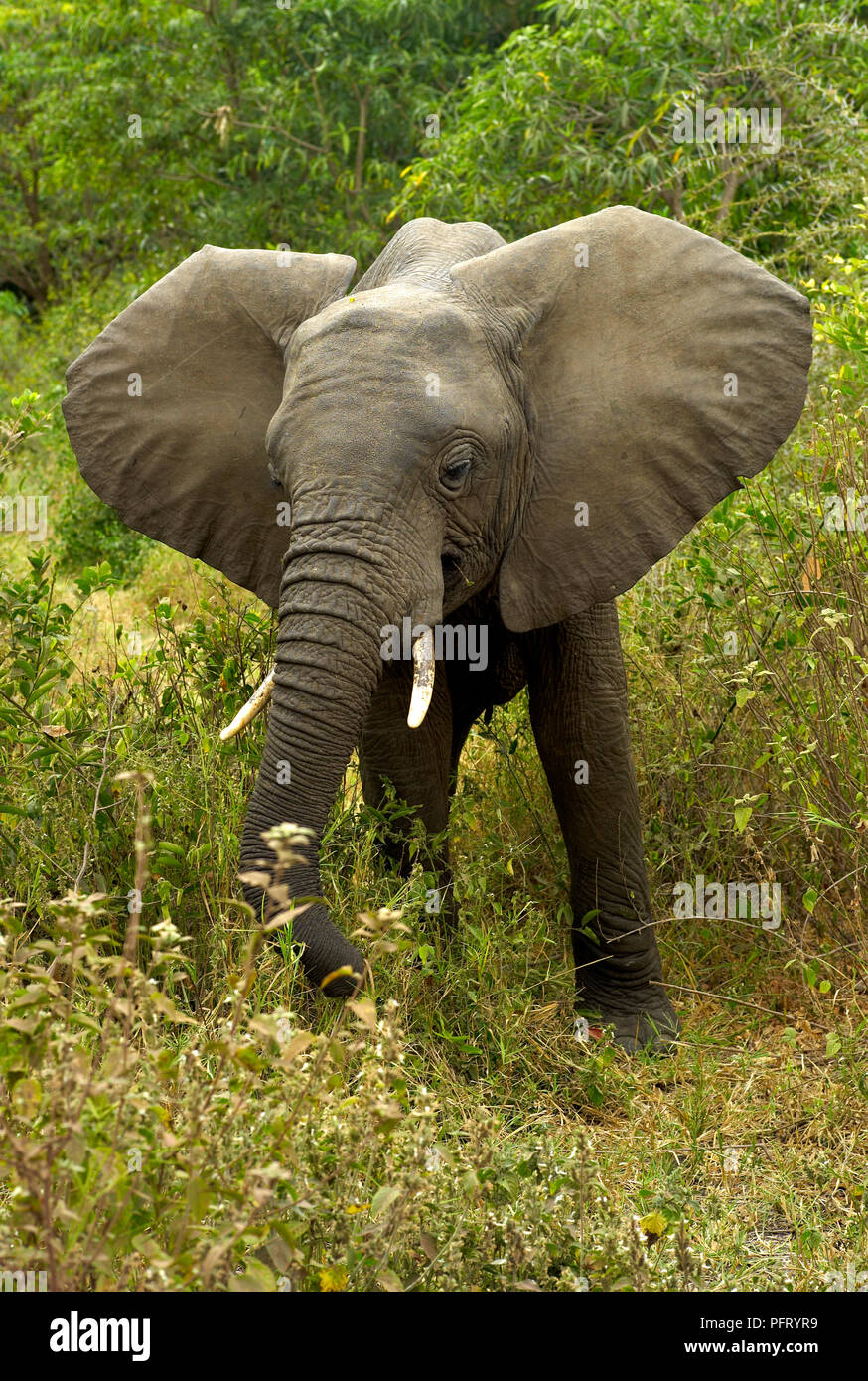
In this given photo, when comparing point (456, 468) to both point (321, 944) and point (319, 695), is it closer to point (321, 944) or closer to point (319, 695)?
point (319, 695)

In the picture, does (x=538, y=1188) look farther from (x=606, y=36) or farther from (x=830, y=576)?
(x=606, y=36)

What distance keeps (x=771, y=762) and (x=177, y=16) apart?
408 inches

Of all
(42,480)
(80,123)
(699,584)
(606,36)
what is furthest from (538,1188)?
(80,123)

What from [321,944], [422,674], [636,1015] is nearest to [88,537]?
[636,1015]

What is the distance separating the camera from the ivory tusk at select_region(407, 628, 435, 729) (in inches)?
158

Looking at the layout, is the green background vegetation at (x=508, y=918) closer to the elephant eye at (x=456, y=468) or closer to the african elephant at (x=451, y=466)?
the african elephant at (x=451, y=466)

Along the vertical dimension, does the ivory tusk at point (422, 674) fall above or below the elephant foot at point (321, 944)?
above

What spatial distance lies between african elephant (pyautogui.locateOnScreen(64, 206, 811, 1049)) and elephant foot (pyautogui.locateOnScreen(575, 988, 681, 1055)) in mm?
11

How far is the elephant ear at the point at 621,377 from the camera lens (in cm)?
451

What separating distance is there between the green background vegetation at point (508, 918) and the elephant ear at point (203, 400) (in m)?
0.25

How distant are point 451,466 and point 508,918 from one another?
163cm

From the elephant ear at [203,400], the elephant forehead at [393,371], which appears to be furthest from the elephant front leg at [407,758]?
the elephant forehead at [393,371]

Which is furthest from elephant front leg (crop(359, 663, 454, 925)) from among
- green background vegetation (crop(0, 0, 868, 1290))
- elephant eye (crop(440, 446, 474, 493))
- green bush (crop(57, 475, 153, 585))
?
Result: green bush (crop(57, 475, 153, 585))
